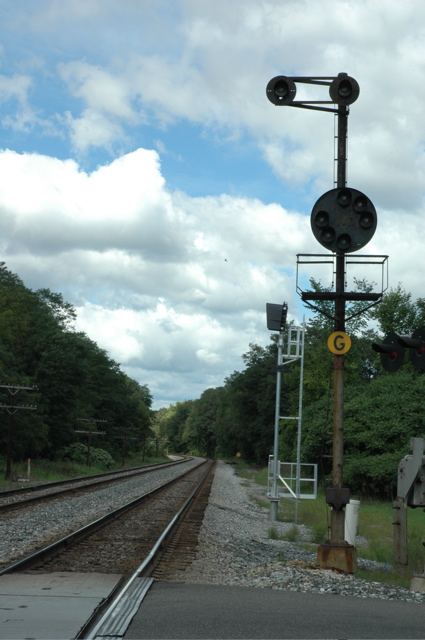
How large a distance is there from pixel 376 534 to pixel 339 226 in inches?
425

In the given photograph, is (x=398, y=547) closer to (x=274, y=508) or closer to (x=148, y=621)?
(x=148, y=621)

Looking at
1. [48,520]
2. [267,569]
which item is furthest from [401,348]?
[48,520]

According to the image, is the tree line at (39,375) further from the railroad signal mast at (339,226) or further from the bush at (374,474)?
the railroad signal mast at (339,226)

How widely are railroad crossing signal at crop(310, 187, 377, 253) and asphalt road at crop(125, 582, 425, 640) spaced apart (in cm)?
537

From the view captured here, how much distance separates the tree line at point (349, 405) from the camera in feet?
115

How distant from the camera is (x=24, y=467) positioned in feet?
156

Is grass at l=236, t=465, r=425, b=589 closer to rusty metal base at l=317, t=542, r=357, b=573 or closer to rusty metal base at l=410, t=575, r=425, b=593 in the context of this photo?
rusty metal base at l=317, t=542, r=357, b=573

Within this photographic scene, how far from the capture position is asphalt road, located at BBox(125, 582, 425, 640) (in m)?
6.32

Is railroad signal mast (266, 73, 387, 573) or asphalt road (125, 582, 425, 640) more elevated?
railroad signal mast (266, 73, 387, 573)

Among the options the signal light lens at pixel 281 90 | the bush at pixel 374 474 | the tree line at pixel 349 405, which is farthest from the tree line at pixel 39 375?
the signal light lens at pixel 281 90

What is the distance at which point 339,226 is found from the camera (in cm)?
1166

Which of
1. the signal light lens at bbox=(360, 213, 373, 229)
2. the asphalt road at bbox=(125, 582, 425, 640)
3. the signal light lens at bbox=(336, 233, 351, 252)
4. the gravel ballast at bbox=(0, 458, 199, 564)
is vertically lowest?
the gravel ballast at bbox=(0, 458, 199, 564)

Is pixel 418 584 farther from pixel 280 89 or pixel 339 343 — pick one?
pixel 280 89

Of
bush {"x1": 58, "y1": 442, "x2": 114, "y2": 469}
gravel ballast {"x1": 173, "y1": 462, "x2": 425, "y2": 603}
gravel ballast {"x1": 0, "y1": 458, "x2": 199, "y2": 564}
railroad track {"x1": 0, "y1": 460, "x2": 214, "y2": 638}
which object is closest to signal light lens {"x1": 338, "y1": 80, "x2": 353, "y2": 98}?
gravel ballast {"x1": 173, "y1": 462, "x2": 425, "y2": 603}
